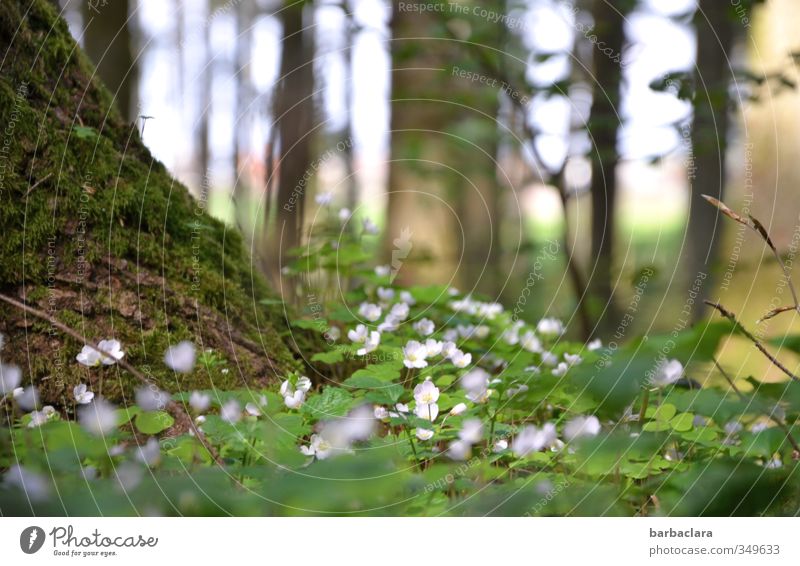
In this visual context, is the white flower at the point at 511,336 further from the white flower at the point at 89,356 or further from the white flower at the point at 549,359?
the white flower at the point at 89,356

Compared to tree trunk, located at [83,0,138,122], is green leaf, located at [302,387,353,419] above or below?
below

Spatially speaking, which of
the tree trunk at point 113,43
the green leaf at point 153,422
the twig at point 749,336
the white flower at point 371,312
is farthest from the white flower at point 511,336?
the tree trunk at point 113,43

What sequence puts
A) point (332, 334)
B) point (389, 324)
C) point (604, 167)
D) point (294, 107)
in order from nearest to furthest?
1. point (389, 324)
2. point (332, 334)
3. point (294, 107)
4. point (604, 167)

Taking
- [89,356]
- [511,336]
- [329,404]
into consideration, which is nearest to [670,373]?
[329,404]

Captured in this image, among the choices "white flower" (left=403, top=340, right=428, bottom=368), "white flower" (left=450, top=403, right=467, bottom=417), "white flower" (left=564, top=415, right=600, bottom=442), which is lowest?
"white flower" (left=564, top=415, right=600, bottom=442)

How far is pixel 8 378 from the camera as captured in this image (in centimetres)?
128

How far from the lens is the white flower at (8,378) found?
1.26 meters

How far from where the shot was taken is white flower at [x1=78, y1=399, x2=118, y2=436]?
116 cm

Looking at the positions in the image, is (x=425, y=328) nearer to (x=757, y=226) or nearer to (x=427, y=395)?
(x=427, y=395)

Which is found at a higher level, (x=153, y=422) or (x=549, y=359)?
(x=549, y=359)

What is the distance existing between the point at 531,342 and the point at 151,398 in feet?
3.41

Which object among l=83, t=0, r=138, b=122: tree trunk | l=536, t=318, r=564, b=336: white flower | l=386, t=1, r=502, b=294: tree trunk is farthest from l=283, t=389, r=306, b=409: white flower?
l=83, t=0, r=138, b=122: tree trunk

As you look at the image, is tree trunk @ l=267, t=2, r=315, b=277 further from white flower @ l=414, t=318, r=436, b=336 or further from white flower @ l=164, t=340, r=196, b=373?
white flower @ l=164, t=340, r=196, b=373

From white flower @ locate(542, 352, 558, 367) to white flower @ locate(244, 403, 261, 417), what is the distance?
2.59 feet
